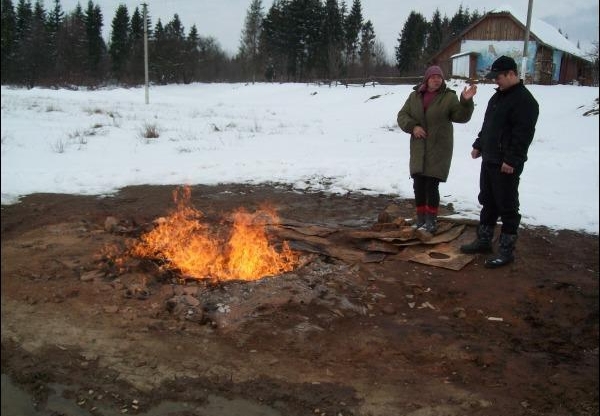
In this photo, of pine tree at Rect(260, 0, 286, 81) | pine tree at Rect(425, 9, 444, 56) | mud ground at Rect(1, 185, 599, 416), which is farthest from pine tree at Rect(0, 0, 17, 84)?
pine tree at Rect(425, 9, 444, 56)

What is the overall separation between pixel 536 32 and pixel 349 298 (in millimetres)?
5903

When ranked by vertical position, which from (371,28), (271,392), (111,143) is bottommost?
(271,392)

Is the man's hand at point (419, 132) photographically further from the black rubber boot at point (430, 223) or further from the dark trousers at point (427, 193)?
the black rubber boot at point (430, 223)

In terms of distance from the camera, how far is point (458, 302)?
427cm

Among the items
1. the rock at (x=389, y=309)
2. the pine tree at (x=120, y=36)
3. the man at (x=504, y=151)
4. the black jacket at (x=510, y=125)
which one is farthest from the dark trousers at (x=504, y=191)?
the pine tree at (x=120, y=36)

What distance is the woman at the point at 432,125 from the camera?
5.28m

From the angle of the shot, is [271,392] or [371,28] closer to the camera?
[271,392]

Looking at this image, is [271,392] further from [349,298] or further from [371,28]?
[371,28]

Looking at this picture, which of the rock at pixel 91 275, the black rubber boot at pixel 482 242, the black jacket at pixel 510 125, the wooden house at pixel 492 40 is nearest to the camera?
the rock at pixel 91 275

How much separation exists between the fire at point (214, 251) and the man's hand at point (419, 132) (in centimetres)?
181

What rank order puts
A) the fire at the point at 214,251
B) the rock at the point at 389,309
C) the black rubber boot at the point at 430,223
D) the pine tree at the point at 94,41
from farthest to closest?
1. the black rubber boot at the point at 430,223
2. the fire at the point at 214,251
3. the rock at the point at 389,309
4. the pine tree at the point at 94,41

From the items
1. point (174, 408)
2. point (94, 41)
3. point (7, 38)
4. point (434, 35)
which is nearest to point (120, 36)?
point (94, 41)

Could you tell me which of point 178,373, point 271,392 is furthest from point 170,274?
point 271,392

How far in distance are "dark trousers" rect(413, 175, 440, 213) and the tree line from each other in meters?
1.88
